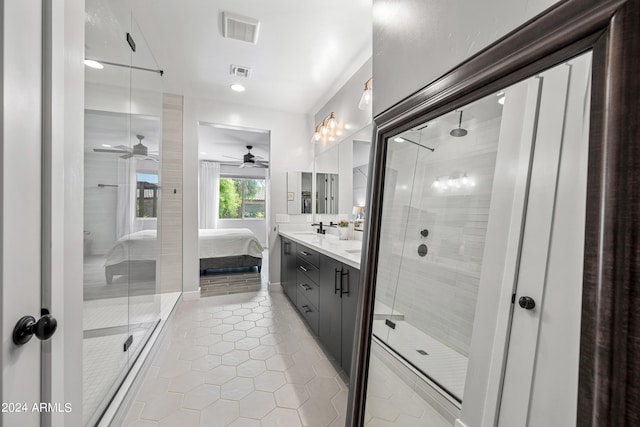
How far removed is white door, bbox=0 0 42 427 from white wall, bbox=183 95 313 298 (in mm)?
2766

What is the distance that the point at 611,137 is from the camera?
0.39 meters

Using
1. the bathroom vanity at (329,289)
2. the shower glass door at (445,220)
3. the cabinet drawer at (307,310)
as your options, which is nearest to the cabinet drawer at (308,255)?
the bathroom vanity at (329,289)

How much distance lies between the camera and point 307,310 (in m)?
2.49

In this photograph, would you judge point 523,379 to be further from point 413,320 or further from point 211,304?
point 211,304

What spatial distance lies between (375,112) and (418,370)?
3.47 feet

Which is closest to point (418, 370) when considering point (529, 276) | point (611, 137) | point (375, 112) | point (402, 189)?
point (529, 276)

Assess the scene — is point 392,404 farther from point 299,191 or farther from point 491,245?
point 299,191

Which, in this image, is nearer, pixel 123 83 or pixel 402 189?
pixel 402 189

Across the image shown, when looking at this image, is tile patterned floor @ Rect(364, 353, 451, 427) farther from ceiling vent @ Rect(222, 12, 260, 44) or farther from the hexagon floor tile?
ceiling vent @ Rect(222, 12, 260, 44)

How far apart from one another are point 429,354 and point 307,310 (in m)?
1.83

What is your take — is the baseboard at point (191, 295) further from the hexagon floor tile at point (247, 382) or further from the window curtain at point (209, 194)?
the window curtain at point (209, 194)

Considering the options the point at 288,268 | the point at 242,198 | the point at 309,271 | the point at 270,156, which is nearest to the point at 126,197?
the point at 309,271

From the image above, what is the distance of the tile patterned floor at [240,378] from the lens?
1.45m

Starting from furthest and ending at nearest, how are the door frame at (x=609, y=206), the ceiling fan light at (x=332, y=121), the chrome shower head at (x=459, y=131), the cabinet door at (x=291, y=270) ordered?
the ceiling fan light at (x=332, y=121) → the cabinet door at (x=291, y=270) → the chrome shower head at (x=459, y=131) → the door frame at (x=609, y=206)
